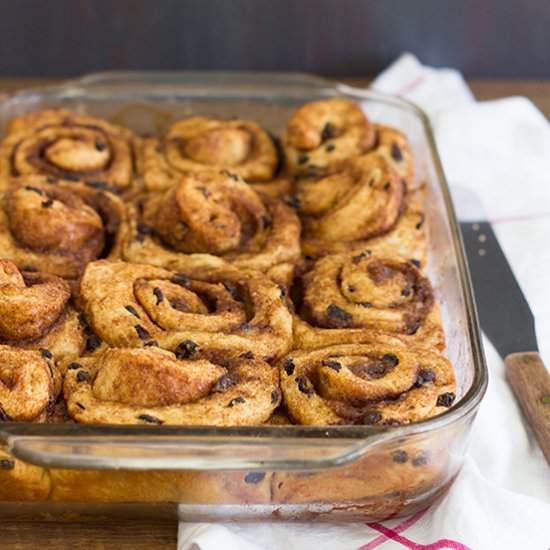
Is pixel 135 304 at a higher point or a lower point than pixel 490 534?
higher

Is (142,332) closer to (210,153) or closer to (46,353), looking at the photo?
(46,353)

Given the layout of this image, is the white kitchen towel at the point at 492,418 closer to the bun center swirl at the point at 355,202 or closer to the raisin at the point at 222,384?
the raisin at the point at 222,384

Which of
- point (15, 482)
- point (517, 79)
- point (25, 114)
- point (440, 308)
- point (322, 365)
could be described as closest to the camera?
point (15, 482)

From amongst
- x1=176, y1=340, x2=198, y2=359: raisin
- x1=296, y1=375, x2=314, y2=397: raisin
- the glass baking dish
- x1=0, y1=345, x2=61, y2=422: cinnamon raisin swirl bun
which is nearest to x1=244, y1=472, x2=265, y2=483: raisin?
the glass baking dish

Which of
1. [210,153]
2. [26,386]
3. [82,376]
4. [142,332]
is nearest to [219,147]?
[210,153]

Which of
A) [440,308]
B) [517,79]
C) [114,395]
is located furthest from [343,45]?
[114,395]

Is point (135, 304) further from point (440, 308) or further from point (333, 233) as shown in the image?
point (440, 308)
